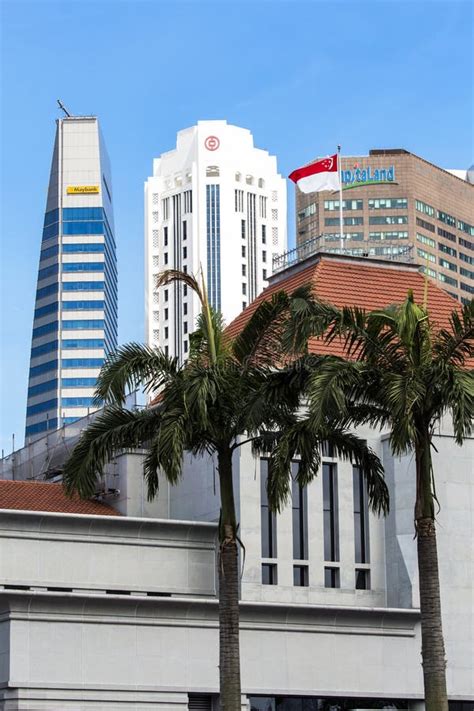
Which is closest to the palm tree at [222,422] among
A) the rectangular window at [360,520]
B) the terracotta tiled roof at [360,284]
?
the rectangular window at [360,520]

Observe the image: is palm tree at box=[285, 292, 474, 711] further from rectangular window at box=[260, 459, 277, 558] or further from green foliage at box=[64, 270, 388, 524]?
rectangular window at box=[260, 459, 277, 558]

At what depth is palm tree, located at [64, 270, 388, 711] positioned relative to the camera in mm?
34812

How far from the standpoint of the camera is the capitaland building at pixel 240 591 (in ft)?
150

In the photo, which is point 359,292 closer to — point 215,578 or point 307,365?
point 215,578

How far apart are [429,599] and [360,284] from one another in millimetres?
26225

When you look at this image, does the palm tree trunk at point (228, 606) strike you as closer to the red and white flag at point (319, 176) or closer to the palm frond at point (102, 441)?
the palm frond at point (102, 441)

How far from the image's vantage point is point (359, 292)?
2243 inches

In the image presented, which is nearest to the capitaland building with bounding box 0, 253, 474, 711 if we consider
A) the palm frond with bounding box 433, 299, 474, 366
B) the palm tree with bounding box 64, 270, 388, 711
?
the palm tree with bounding box 64, 270, 388, 711

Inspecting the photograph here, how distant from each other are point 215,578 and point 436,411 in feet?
63.8

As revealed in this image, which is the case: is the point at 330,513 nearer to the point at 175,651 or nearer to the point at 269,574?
the point at 269,574

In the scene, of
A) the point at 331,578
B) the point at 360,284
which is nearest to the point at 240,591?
the point at 331,578

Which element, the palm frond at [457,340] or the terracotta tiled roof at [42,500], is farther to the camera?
the terracotta tiled roof at [42,500]

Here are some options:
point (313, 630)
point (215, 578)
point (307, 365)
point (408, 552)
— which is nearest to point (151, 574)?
point (215, 578)

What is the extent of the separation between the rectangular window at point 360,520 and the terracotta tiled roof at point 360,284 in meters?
Result: 7.05
